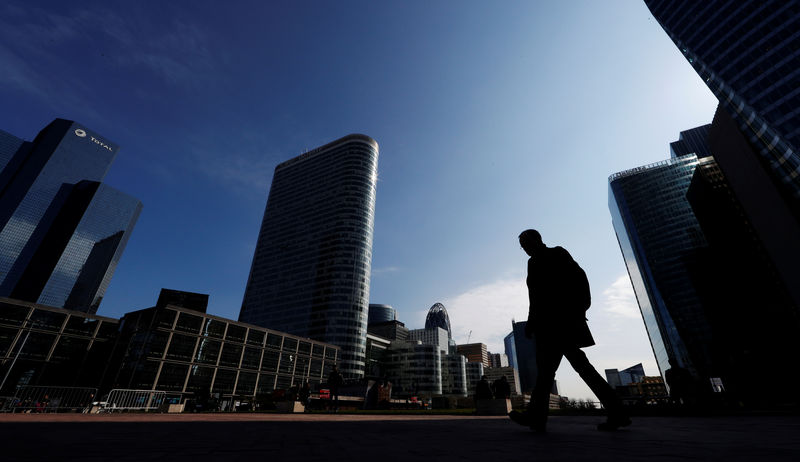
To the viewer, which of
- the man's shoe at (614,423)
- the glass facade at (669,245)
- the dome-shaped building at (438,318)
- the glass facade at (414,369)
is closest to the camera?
the man's shoe at (614,423)

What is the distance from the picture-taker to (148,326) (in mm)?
57344

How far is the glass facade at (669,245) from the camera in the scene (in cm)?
8194

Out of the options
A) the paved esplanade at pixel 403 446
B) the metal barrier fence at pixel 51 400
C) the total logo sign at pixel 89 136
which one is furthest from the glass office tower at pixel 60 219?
the paved esplanade at pixel 403 446

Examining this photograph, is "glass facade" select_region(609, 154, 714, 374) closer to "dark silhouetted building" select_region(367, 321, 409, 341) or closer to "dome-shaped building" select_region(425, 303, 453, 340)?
"dome-shaped building" select_region(425, 303, 453, 340)

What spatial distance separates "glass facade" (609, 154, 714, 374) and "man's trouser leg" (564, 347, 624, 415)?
10467 cm

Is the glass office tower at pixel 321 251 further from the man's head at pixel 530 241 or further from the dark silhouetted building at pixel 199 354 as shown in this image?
the man's head at pixel 530 241

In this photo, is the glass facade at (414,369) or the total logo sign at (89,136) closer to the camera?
the glass facade at (414,369)

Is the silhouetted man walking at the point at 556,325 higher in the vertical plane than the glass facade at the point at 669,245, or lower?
lower

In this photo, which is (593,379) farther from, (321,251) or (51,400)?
(321,251)

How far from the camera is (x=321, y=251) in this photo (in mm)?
103812

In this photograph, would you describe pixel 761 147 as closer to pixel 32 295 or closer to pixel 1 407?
pixel 1 407

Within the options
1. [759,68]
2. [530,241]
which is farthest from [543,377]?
[759,68]

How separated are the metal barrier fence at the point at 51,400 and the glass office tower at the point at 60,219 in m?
136

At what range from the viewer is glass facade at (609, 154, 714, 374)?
81.9 m
